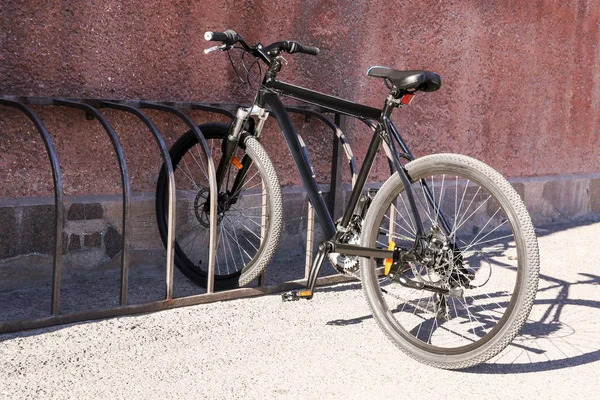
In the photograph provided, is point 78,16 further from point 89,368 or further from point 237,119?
point 89,368

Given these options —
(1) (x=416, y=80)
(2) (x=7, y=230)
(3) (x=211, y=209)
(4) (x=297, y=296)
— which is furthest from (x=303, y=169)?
(2) (x=7, y=230)

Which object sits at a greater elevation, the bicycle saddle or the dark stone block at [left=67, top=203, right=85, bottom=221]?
the bicycle saddle

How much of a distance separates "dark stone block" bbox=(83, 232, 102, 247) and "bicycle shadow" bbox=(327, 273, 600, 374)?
4.82 feet

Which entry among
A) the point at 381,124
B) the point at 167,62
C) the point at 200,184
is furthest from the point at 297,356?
the point at 167,62

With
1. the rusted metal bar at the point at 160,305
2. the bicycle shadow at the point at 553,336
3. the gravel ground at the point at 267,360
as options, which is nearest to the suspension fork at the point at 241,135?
the rusted metal bar at the point at 160,305

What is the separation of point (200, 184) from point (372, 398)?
7.53 ft

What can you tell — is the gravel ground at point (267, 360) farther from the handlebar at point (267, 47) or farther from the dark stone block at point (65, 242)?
the handlebar at point (267, 47)

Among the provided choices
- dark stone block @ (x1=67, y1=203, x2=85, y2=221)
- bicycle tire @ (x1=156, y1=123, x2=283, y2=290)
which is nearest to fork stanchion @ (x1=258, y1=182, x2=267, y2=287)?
bicycle tire @ (x1=156, y1=123, x2=283, y2=290)

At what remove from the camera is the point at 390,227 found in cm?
443

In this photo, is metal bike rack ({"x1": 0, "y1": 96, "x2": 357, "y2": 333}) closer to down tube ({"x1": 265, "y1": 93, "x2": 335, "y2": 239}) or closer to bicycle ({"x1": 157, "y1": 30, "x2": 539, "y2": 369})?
bicycle ({"x1": 157, "y1": 30, "x2": 539, "y2": 369})

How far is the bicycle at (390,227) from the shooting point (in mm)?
3184

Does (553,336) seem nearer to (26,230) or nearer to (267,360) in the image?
(267,360)

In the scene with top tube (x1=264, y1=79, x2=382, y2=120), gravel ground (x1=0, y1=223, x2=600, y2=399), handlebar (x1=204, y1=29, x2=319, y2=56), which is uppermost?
handlebar (x1=204, y1=29, x2=319, y2=56)

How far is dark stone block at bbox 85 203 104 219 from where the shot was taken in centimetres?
438
